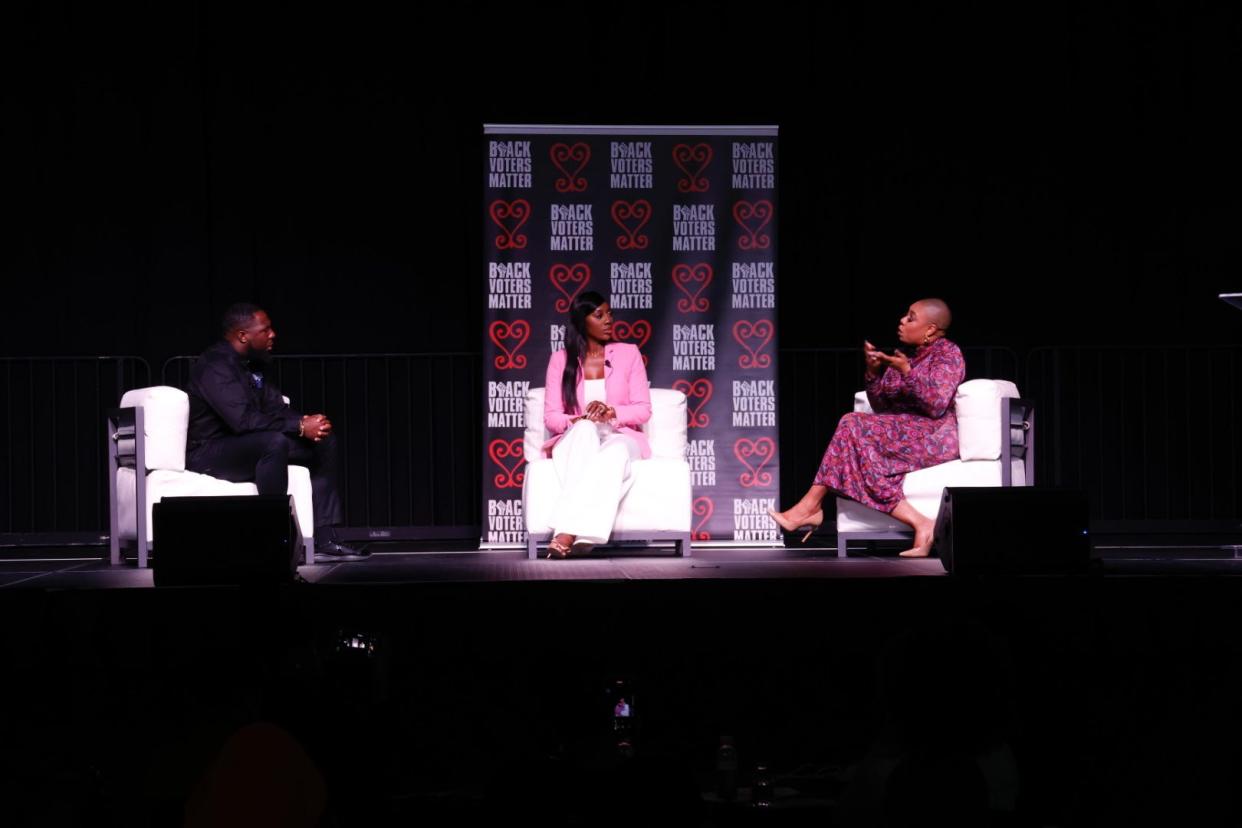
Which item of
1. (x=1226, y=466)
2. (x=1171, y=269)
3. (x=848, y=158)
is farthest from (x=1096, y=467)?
(x=848, y=158)

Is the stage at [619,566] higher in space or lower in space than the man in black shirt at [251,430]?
lower

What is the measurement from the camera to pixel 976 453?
5645mm

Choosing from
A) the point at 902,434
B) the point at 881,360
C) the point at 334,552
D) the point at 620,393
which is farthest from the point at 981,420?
the point at 334,552

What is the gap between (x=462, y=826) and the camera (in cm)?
224

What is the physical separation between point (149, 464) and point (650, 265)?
105 inches

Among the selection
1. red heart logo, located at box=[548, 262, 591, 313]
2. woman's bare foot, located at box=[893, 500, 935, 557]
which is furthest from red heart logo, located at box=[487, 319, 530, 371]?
woman's bare foot, located at box=[893, 500, 935, 557]

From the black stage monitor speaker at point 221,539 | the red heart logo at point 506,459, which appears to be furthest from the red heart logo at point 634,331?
the black stage monitor speaker at point 221,539

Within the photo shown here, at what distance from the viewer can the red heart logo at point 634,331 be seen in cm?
679

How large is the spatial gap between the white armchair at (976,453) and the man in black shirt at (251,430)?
2.34 meters

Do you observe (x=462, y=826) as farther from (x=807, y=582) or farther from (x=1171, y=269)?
(x=1171, y=269)

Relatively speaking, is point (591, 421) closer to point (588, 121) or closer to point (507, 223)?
point (507, 223)

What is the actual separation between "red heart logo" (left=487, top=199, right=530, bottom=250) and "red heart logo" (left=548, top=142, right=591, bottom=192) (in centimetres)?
26

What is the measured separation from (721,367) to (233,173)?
300cm

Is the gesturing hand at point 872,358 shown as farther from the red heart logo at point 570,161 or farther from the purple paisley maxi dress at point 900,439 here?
the red heart logo at point 570,161
